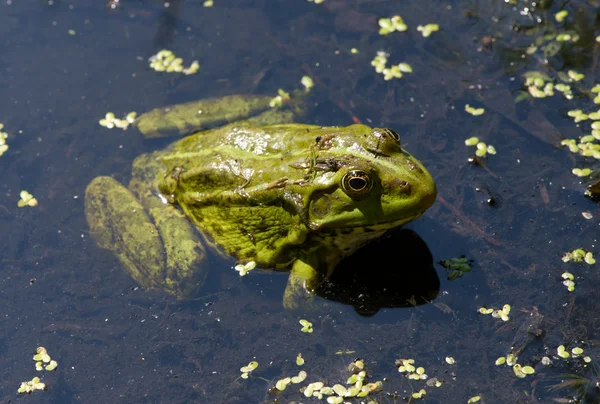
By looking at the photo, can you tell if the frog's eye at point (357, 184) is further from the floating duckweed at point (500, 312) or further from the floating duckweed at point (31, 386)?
the floating duckweed at point (31, 386)

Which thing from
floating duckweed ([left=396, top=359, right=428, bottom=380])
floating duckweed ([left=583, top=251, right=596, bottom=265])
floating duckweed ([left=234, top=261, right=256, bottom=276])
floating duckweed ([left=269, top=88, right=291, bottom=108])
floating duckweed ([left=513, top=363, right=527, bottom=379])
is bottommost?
floating duckweed ([left=396, top=359, right=428, bottom=380])

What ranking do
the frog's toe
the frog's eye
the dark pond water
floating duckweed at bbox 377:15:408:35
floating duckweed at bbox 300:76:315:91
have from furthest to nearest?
floating duckweed at bbox 377:15:408:35, floating duckweed at bbox 300:76:315:91, the frog's toe, the dark pond water, the frog's eye

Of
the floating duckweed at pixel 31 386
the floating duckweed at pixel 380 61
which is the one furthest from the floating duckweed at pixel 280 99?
the floating duckweed at pixel 31 386

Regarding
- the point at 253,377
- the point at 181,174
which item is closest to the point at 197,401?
the point at 253,377

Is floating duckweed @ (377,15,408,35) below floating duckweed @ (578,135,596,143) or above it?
above

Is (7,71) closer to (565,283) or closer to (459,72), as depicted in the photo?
(459,72)

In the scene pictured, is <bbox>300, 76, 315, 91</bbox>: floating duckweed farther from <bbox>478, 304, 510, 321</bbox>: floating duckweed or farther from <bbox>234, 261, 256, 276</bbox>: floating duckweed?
<bbox>478, 304, 510, 321</bbox>: floating duckweed

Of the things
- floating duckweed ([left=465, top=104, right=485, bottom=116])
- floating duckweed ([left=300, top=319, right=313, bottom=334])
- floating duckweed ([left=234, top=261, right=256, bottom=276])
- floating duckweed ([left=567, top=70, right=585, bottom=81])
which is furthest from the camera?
floating duckweed ([left=567, top=70, right=585, bottom=81])

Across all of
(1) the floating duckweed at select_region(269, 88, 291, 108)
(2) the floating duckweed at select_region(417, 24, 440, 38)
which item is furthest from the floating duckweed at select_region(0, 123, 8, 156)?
(2) the floating duckweed at select_region(417, 24, 440, 38)
